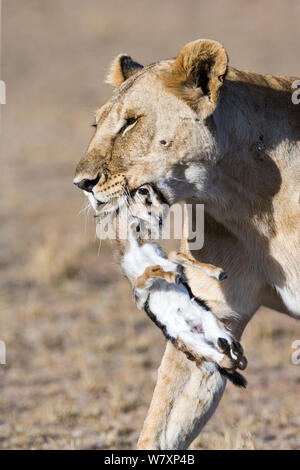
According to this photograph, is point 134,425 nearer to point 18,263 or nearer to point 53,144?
point 18,263

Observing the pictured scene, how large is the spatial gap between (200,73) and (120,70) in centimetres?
63

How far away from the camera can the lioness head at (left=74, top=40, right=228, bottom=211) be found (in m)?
3.20

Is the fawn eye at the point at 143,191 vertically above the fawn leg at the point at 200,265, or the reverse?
the fawn eye at the point at 143,191

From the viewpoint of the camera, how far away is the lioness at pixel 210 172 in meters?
3.22

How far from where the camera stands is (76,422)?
5066 millimetres

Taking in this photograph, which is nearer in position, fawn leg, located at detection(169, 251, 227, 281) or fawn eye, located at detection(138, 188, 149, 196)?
fawn leg, located at detection(169, 251, 227, 281)

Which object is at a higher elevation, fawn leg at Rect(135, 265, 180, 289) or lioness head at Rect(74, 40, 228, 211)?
lioness head at Rect(74, 40, 228, 211)
